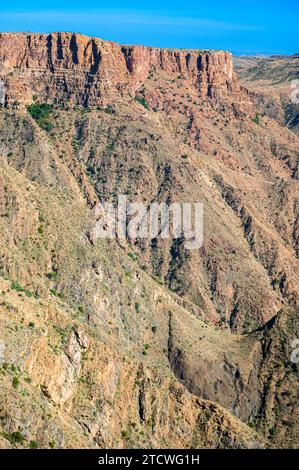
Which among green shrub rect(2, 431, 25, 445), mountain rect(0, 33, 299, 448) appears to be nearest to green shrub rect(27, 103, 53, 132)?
mountain rect(0, 33, 299, 448)

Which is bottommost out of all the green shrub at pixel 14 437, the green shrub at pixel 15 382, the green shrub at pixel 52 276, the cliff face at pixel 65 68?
the green shrub at pixel 14 437

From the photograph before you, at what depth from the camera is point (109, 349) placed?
90188 mm

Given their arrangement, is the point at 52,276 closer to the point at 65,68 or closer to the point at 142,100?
the point at 65,68

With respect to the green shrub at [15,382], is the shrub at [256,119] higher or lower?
higher

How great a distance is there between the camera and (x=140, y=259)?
135375mm

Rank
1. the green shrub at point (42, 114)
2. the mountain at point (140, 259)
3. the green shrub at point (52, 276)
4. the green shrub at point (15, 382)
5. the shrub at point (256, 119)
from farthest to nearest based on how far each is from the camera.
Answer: the shrub at point (256, 119)
the green shrub at point (42, 114)
the green shrub at point (52, 276)
the mountain at point (140, 259)
the green shrub at point (15, 382)

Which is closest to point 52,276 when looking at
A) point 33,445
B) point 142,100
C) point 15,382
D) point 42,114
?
point 15,382

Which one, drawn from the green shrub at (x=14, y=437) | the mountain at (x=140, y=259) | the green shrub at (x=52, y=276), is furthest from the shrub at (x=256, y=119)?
the green shrub at (x=14, y=437)

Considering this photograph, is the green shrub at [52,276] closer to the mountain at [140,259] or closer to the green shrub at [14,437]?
the mountain at [140,259]

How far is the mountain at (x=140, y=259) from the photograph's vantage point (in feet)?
280

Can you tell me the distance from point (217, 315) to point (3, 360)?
5605 cm

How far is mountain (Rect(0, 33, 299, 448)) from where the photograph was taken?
8544cm

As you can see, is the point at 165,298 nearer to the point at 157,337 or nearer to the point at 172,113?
the point at 157,337
